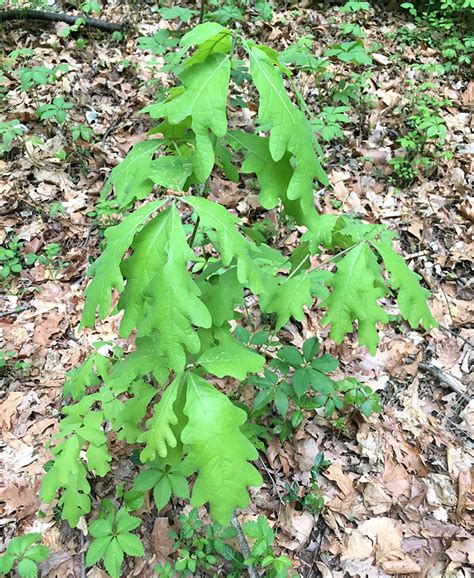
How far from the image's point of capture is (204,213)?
1601mm

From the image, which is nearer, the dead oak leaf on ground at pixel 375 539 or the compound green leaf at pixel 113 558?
the compound green leaf at pixel 113 558

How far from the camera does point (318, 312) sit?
11.9 feet

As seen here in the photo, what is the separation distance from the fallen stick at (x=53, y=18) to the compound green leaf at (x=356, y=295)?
16.7 feet

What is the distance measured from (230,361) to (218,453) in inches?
13.3

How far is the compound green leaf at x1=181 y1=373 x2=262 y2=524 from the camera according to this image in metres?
1.73

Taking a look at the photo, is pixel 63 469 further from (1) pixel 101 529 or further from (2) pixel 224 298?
(2) pixel 224 298

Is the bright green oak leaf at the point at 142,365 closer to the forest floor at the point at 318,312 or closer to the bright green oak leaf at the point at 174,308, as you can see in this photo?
the bright green oak leaf at the point at 174,308

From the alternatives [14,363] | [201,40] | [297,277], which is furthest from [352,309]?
[14,363]

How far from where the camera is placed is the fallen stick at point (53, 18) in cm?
557

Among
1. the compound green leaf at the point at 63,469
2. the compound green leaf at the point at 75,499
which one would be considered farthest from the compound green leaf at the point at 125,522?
the compound green leaf at the point at 63,469

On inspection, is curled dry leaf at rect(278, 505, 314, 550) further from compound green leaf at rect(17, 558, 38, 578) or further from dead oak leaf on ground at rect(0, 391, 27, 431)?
dead oak leaf on ground at rect(0, 391, 27, 431)

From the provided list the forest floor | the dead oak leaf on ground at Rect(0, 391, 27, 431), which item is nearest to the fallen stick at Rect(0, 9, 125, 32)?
the forest floor

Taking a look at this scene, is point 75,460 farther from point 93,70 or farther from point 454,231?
point 93,70

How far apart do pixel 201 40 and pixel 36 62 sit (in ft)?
15.1
